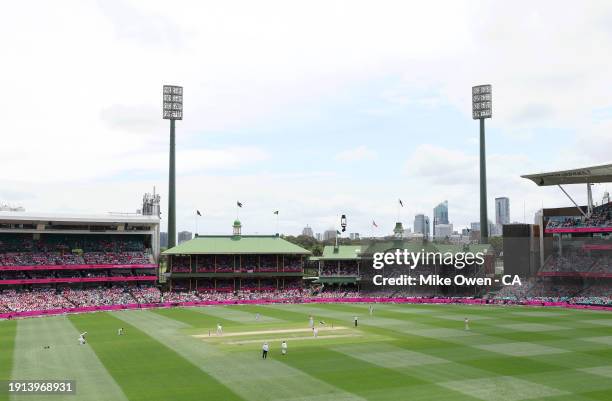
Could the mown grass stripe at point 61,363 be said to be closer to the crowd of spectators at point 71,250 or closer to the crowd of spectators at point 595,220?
the crowd of spectators at point 71,250

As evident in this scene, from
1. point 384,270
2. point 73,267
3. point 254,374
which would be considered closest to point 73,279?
point 73,267

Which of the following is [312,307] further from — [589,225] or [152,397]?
[152,397]

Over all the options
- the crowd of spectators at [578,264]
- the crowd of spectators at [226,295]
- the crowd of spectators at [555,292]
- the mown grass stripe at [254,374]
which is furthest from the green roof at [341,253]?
the mown grass stripe at [254,374]

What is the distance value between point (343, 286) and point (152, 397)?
2405 inches

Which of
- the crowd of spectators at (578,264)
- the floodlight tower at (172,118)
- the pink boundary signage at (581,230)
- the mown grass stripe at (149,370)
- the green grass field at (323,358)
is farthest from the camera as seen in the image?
the floodlight tower at (172,118)

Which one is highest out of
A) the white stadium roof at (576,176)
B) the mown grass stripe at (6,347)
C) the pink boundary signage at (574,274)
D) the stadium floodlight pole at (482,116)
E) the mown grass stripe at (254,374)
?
the stadium floodlight pole at (482,116)

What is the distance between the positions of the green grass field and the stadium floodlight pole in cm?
5319

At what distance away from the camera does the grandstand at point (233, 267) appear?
78812 millimetres

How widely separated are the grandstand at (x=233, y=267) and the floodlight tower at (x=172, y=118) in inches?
625

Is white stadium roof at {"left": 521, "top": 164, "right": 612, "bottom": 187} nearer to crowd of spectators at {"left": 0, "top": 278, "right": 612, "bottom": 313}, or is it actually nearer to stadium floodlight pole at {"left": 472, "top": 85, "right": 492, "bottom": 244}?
crowd of spectators at {"left": 0, "top": 278, "right": 612, "bottom": 313}

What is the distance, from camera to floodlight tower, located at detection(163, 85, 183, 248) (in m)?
95.4

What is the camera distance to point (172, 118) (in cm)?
9588

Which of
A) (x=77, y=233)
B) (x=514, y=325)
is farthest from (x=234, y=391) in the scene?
(x=77, y=233)

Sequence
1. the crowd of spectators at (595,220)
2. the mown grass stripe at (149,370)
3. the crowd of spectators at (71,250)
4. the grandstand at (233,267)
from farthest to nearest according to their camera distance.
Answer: the grandstand at (233,267), the crowd of spectators at (71,250), the crowd of spectators at (595,220), the mown grass stripe at (149,370)
